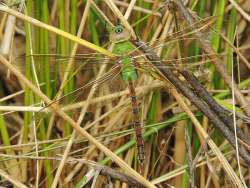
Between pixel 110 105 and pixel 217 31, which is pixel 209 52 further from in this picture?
pixel 110 105

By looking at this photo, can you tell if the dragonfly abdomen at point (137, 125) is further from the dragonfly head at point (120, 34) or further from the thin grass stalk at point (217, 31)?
the thin grass stalk at point (217, 31)

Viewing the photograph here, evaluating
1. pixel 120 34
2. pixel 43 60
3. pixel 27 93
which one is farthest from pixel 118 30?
pixel 27 93

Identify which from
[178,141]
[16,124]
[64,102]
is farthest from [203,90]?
[16,124]

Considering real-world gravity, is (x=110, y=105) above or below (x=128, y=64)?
below

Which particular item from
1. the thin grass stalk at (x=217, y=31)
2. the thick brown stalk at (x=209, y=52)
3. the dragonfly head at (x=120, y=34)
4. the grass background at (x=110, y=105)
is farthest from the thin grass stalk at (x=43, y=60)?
the thin grass stalk at (x=217, y=31)

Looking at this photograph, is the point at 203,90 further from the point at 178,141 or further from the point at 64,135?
the point at 64,135

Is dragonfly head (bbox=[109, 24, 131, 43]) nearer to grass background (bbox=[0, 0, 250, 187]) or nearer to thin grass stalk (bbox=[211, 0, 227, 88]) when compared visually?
grass background (bbox=[0, 0, 250, 187])

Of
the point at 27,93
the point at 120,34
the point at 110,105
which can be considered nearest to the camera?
the point at 120,34
